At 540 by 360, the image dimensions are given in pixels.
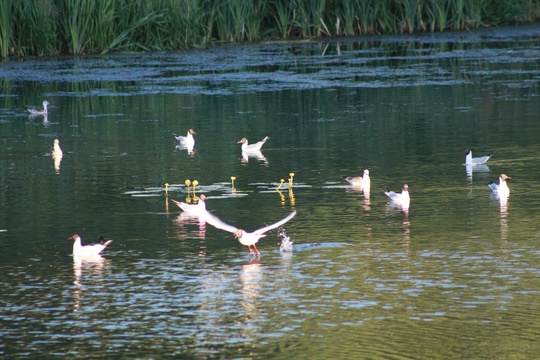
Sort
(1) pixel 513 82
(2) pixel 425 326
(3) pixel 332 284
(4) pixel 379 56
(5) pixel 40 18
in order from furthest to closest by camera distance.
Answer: (4) pixel 379 56 → (5) pixel 40 18 → (1) pixel 513 82 → (3) pixel 332 284 → (2) pixel 425 326

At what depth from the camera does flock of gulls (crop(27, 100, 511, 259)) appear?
468 inches

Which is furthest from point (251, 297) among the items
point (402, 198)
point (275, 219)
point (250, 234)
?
point (402, 198)

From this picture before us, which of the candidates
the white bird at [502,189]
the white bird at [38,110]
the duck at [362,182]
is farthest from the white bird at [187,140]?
the white bird at [502,189]

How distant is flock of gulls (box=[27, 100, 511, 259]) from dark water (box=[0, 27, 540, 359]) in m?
0.14

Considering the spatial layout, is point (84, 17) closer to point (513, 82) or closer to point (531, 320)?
point (513, 82)

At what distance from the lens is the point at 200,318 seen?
9.80 metres

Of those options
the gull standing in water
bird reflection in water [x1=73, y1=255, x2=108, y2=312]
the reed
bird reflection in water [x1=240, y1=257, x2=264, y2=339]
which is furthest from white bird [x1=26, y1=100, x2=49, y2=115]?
bird reflection in water [x1=240, y1=257, x2=264, y2=339]

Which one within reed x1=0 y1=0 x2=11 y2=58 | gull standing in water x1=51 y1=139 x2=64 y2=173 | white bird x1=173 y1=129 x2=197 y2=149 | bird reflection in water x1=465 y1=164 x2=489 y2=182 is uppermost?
reed x1=0 y1=0 x2=11 y2=58

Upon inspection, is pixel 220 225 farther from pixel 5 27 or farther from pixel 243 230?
pixel 5 27

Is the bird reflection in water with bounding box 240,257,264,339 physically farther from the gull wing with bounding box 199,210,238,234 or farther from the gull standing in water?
the gull standing in water

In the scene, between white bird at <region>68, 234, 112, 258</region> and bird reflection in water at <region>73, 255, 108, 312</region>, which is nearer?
bird reflection in water at <region>73, 255, 108, 312</region>

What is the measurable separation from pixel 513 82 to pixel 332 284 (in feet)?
55.2

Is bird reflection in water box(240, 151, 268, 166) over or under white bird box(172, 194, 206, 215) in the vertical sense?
over

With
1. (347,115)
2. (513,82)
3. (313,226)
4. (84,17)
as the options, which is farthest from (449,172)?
(84,17)
